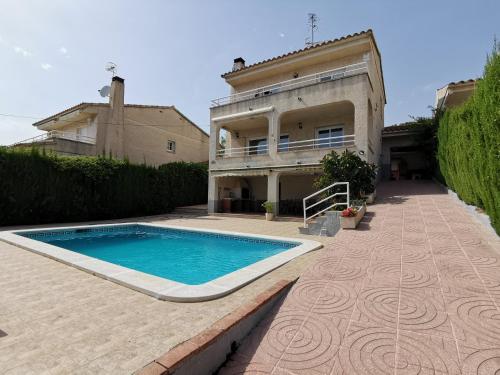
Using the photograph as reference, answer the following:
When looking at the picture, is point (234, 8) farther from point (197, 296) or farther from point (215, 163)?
point (197, 296)

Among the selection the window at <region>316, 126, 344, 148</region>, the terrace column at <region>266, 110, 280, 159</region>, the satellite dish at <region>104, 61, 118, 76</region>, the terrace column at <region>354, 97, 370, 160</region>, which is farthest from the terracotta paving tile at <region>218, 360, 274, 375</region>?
the satellite dish at <region>104, 61, 118, 76</region>

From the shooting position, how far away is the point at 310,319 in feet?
12.0

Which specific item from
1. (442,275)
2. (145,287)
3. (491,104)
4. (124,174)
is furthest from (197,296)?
(124,174)

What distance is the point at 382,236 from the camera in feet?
24.8

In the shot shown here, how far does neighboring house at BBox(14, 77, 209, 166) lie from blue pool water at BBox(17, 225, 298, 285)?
10.9 meters

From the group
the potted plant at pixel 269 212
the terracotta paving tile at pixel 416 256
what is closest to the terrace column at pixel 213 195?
the potted plant at pixel 269 212

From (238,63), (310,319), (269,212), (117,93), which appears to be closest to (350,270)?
(310,319)

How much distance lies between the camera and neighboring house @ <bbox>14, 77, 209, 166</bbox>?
24.6 metres

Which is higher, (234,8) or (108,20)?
(234,8)

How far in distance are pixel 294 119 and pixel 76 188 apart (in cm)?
1605

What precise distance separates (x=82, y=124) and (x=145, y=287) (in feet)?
98.3

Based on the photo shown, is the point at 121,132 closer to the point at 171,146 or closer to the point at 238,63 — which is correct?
the point at 171,146

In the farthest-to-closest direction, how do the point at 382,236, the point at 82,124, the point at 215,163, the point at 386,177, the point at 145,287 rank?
the point at 82,124 < the point at 386,177 < the point at 215,163 < the point at 382,236 < the point at 145,287

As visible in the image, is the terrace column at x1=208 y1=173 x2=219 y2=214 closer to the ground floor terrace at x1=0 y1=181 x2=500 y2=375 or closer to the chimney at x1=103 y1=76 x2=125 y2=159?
the chimney at x1=103 y1=76 x2=125 y2=159
